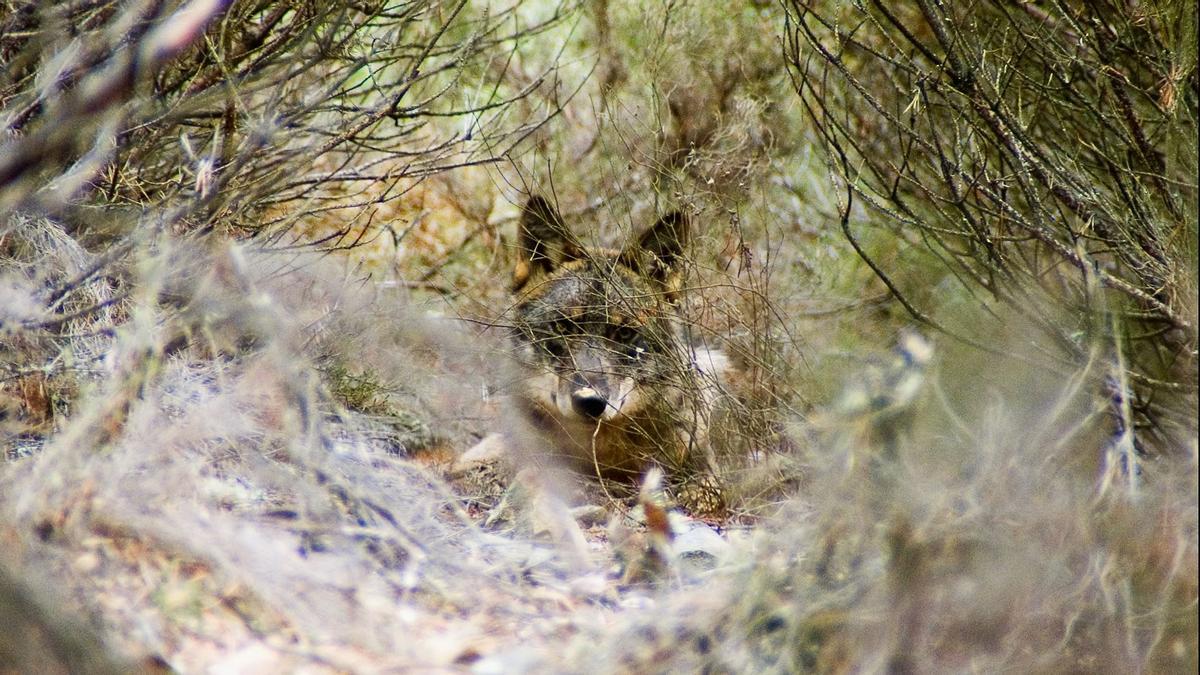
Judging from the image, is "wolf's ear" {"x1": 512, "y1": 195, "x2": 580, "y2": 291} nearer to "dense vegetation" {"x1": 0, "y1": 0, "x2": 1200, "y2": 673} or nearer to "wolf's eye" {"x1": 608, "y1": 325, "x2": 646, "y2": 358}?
"dense vegetation" {"x1": 0, "y1": 0, "x2": 1200, "y2": 673}

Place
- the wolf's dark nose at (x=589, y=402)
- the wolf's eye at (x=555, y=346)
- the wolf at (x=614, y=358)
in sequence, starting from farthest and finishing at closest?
the wolf's eye at (x=555, y=346) → the wolf's dark nose at (x=589, y=402) → the wolf at (x=614, y=358)

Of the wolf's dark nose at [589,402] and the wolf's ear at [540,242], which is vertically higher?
the wolf's ear at [540,242]

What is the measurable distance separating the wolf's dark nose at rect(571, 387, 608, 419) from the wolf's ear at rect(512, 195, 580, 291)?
786mm

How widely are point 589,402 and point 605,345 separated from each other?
0.33 m

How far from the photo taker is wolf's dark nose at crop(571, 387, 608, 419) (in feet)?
17.1

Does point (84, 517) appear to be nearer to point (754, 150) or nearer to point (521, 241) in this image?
point (521, 241)

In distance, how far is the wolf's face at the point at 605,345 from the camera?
5.11m

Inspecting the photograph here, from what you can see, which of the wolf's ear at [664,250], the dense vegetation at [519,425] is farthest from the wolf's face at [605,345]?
the dense vegetation at [519,425]

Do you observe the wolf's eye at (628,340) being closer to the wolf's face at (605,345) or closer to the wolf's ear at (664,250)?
the wolf's face at (605,345)

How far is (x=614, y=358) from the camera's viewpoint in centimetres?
523

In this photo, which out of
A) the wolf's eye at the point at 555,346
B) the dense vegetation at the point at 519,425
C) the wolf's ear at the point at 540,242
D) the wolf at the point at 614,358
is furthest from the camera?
the wolf's eye at the point at 555,346

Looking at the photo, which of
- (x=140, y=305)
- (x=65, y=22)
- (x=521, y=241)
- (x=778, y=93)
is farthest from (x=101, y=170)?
(x=778, y=93)

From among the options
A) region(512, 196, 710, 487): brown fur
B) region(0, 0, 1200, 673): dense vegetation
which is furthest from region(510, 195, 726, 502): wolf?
region(0, 0, 1200, 673): dense vegetation

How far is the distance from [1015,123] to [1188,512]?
2237 millimetres
